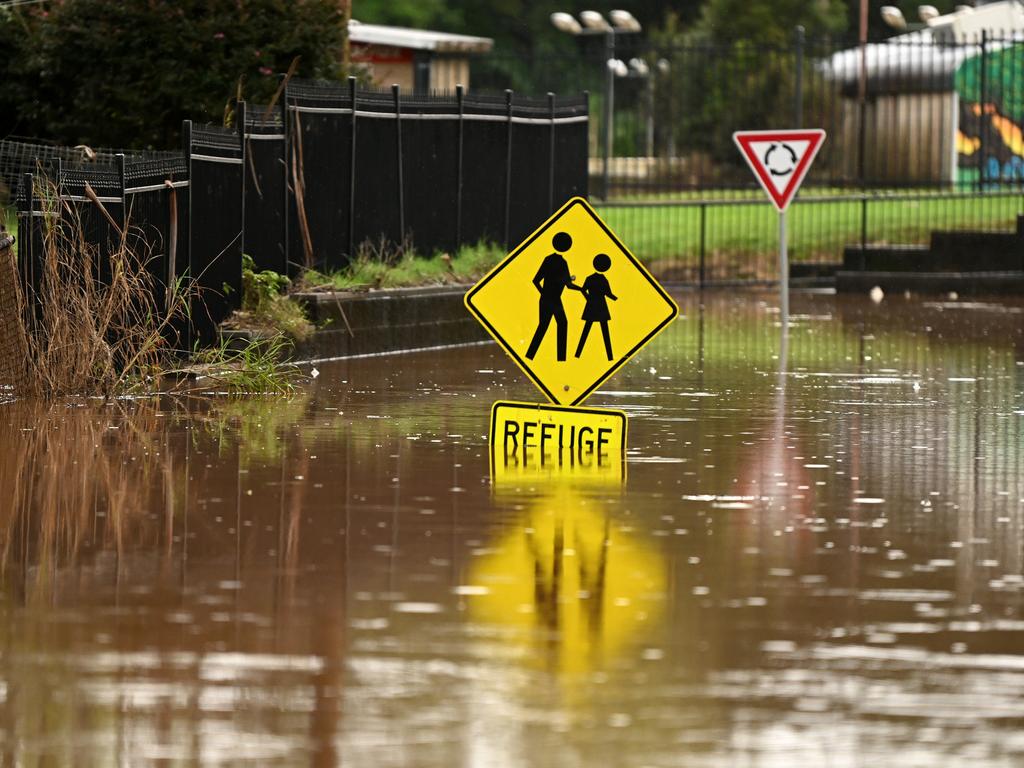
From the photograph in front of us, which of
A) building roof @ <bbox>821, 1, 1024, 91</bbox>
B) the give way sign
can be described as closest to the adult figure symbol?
the give way sign

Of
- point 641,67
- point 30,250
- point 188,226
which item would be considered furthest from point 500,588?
point 641,67

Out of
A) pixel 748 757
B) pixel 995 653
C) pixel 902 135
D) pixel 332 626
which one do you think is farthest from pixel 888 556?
pixel 902 135

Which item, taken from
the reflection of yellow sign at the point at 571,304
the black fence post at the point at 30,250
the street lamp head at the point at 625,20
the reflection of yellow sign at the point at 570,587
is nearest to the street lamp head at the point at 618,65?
the street lamp head at the point at 625,20

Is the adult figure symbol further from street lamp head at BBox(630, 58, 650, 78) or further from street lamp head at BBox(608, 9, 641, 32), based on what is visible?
street lamp head at BBox(608, 9, 641, 32)

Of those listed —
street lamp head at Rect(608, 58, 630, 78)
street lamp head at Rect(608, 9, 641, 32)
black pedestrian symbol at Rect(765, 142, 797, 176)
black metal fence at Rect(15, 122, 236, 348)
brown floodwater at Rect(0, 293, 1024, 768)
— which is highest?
street lamp head at Rect(608, 9, 641, 32)

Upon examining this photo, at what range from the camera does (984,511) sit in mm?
11414

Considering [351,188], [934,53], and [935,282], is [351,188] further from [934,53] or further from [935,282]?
[934,53]

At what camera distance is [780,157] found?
75.7 ft

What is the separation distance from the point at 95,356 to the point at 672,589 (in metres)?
7.73

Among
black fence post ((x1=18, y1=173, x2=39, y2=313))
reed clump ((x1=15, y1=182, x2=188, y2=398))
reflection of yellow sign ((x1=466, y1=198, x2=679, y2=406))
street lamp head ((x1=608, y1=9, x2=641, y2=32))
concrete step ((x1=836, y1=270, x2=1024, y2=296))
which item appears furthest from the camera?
street lamp head ((x1=608, y1=9, x2=641, y2=32))

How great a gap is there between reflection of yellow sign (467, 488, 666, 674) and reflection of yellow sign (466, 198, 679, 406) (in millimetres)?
2592

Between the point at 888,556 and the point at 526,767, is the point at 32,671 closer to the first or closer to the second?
the point at 526,767

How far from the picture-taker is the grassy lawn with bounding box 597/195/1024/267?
33562 mm

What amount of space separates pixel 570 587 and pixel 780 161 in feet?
46.7
